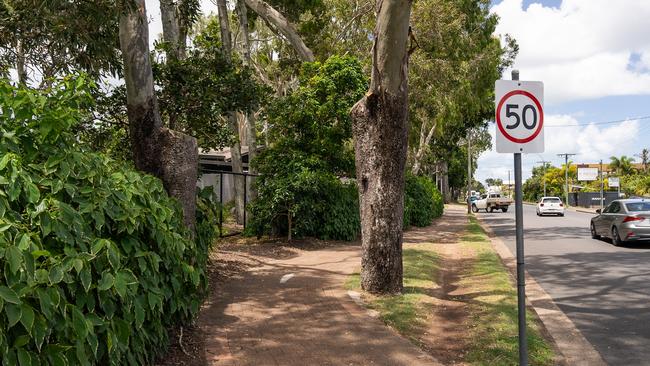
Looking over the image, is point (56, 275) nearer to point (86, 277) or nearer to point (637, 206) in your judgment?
point (86, 277)

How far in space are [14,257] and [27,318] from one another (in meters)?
0.31

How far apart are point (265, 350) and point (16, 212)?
10.4 feet

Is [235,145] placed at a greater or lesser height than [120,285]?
greater

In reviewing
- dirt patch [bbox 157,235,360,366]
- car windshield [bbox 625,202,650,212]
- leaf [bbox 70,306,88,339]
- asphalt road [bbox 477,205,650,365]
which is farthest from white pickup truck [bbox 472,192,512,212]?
leaf [bbox 70,306,88,339]

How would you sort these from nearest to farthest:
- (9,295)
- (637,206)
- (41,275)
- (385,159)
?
(9,295), (41,275), (385,159), (637,206)

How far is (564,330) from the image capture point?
7.23 metres

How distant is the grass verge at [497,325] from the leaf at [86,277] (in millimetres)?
3908

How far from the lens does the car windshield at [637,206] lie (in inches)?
670

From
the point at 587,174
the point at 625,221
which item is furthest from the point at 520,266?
the point at 587,174

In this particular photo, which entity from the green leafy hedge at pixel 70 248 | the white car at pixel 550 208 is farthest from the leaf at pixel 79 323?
the white car at pixel 550 208

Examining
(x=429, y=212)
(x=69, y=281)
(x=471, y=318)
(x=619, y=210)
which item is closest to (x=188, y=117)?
(x=471, y=318)

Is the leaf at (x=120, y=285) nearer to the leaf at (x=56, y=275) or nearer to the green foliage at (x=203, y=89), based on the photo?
the leaf at (x=56, y=275)

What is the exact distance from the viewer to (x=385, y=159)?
8.39 metres

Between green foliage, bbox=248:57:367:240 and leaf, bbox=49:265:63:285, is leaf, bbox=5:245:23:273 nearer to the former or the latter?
leaf, bbox=49:265:63:285
